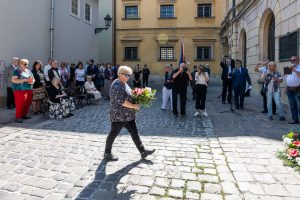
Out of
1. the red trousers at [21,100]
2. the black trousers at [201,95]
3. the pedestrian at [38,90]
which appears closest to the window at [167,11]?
the pedestrian at [38,90]

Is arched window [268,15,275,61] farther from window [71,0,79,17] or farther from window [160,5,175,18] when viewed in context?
window [160,5,175,18]

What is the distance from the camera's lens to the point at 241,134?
26.9ft

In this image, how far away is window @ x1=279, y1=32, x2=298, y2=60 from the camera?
35.3ft

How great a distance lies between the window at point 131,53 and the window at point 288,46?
821 inches

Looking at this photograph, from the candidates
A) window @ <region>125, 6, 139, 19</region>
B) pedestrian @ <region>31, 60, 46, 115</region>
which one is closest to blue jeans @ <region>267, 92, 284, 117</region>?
pedestrian @ <region>31, 60, 46, 115</region>

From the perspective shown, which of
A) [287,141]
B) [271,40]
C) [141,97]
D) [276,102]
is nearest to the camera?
[141,97]

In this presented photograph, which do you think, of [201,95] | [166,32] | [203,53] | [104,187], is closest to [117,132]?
[104,187]

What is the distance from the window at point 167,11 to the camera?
104 ft

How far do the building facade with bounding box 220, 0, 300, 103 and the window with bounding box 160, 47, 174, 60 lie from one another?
29.1 ft

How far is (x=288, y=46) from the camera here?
11.5 meters

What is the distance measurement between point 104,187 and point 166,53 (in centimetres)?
2758

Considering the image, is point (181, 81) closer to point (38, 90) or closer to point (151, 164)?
point (38, 90)

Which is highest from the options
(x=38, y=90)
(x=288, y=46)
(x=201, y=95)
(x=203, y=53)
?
(x=203, y=53)

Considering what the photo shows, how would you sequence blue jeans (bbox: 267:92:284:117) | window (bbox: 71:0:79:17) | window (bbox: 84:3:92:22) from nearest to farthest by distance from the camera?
blue jeans (bbox: 267:92:284:117), window (bbox: 71:0:79:17), window (bbox: 84:3:92:22)
